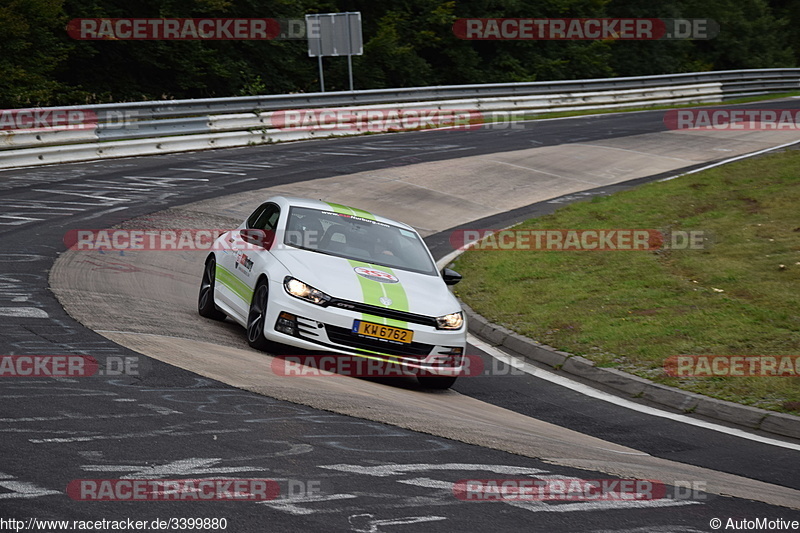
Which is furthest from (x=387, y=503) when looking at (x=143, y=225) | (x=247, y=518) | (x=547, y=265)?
(x=143, y=225)

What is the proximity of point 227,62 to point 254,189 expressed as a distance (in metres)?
18.4

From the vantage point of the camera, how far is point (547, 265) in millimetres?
15078

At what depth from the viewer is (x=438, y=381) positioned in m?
9.27

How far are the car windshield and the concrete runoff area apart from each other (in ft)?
4.22

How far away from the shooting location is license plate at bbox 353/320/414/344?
884 cm

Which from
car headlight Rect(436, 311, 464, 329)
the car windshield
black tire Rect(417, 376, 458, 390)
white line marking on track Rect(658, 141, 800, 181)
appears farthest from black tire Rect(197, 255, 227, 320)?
white line marking on track Rect(658, 141, 800, 181)

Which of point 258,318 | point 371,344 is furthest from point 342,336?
point 258,318

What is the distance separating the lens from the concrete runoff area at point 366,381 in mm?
6895

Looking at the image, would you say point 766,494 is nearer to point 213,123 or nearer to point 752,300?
point 752,300

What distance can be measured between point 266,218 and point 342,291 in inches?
86.5

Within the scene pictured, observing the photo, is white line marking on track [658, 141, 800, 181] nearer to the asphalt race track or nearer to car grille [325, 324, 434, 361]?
the asphalt race track

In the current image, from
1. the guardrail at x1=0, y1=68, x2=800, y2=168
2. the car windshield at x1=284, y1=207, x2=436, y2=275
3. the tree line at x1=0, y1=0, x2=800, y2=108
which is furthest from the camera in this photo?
the tree line at x1=0, y1=0, x2=800, y2=108

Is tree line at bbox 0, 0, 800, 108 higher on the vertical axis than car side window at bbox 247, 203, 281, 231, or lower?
higher

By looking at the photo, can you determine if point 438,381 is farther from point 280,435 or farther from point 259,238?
point 280,435
